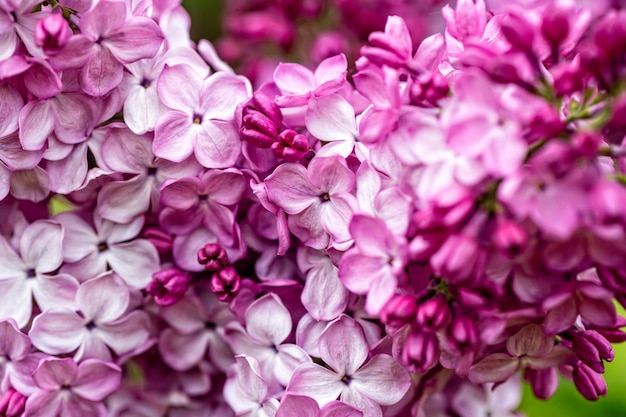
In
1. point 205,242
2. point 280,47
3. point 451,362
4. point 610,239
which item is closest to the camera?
point 610,239

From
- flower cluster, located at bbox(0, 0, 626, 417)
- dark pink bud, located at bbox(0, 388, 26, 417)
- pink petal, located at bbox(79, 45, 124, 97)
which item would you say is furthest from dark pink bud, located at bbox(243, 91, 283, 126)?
dark pink bud, located at bbox(0, 388, 26, 417)

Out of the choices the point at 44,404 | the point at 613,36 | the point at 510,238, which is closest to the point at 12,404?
the point at 44,404

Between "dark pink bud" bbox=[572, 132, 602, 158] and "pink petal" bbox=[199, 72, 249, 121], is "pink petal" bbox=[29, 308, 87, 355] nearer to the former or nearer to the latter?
"pink petal" bbox=[199, 72, 249, 121]

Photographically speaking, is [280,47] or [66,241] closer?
[66,241]

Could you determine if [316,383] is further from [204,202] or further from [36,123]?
[36,123]

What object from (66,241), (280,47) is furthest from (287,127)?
(280,47)

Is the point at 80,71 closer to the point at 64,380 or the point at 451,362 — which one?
the point at 64,380
